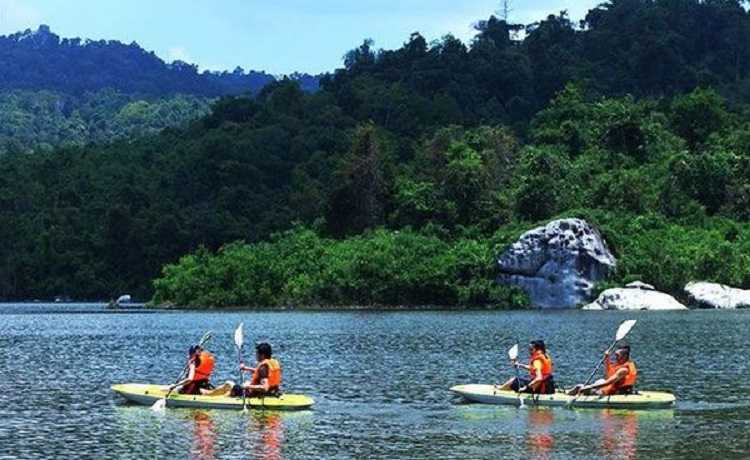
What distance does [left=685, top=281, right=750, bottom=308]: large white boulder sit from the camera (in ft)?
283

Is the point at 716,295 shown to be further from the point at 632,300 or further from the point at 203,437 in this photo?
the point at 203,437

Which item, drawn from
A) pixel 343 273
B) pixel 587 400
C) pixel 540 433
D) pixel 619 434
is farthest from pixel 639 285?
pixel 540 433

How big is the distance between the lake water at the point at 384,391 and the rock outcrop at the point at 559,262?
9497mm

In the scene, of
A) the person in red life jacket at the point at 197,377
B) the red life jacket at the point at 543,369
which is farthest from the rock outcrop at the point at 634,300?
the person in red life jacket at the point at 197,377

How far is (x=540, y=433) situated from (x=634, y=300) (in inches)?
2217

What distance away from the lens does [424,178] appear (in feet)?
358

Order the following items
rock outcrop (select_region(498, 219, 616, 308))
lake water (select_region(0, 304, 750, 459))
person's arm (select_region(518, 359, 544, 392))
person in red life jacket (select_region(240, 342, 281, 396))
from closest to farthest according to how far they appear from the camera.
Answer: lake water (select_region(0, 304, 750, 459)), person in red life jacket (select_region(240, 342, 281, 396)), person's arm (select_region(518, 359, 544, 392)), rock outcrop (select_region(498, 219, 616, 308))

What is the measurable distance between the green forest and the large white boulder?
0.97m

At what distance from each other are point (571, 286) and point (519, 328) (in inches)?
892

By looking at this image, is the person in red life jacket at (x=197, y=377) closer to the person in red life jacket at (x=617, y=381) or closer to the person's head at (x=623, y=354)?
the person in red life jacket at (x=617, y=381)

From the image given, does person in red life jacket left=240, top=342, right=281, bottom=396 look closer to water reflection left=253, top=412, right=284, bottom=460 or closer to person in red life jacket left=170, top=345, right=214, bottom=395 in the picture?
water reflection left=253, top=412, right=284, bottom=460

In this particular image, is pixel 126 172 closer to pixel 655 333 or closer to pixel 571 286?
pixel 571 286

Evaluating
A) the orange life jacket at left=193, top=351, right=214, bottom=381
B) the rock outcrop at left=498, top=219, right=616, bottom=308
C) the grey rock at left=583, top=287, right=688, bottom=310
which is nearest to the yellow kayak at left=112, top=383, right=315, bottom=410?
the orange life jacket at left=193, top=351, right=214, bottom=381

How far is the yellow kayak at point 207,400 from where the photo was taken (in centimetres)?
3456
